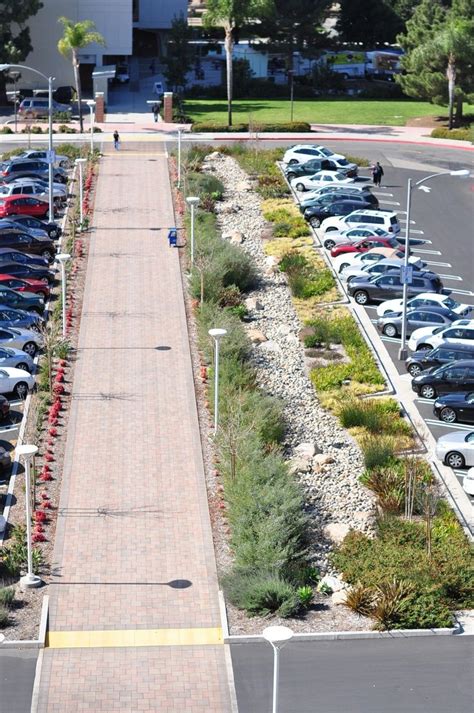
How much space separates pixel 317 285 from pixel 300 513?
62.8ft

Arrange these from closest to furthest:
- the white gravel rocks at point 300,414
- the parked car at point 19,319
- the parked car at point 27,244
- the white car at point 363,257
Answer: the white gravel rocks at point 300,414
the parked car at point 19,319
the white car at point 363,257
the parked car at point 27,244

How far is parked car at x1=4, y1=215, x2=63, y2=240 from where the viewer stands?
2014 inches

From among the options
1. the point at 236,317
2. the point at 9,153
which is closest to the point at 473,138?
the point at 9,153

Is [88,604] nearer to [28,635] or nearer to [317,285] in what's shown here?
[28,635]

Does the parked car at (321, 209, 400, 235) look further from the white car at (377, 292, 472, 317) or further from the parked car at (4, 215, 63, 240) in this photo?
the parked car at (4, 215, 63, 240)

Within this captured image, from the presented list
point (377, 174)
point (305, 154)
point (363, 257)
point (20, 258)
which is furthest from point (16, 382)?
point (305, 154)

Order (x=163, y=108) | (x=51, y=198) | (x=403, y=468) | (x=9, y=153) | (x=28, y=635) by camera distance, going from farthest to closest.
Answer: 1. (x=163, y=108)
2. (x=9, y=153)
3. (x=51, y=198)
4. (x=403, y=468)
5. (x=28, y=635)

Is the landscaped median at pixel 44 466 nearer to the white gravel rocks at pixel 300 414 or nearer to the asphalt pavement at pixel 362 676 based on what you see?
the asphalt pavement at pixel 362 676

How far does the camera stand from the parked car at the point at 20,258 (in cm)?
4641

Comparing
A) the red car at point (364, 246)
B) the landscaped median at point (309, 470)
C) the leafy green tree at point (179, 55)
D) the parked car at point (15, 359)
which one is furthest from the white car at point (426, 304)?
the leafy green tree at point (179, 55)

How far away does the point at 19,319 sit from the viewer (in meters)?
40.9

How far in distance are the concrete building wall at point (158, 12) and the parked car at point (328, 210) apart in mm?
43234

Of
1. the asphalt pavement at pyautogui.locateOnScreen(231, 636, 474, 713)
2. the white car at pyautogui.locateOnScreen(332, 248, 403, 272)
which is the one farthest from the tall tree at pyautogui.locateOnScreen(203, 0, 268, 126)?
the asphalt pavement at pyautogui.locateOnScreen(231, 636, 474, 713)

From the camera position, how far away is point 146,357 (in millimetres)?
40000
